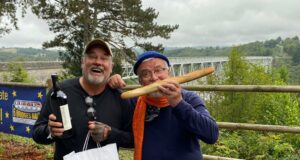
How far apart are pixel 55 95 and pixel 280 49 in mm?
137809

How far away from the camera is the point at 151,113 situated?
221 centimetres

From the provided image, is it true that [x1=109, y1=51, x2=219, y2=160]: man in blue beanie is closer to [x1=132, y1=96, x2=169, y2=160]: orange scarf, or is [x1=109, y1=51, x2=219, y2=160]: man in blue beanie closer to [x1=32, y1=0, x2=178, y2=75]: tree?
[x1=132, y1=96, x2=169, y2=160]: orange scarf

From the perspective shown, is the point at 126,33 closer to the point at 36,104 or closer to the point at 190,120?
the point at 36,104

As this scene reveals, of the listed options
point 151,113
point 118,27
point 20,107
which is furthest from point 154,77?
point 118,27

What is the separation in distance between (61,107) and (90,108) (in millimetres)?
218

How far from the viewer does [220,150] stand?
6.38 metres

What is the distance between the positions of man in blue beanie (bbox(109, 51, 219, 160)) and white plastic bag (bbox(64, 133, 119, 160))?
0.15 meters

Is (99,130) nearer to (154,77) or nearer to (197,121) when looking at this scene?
(154,77)

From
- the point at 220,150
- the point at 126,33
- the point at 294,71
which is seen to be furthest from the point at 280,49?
the point at 220,150

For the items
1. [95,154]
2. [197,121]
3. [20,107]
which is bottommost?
[20,107]

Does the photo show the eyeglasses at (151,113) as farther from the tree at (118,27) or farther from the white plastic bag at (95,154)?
the tree at (118,27)

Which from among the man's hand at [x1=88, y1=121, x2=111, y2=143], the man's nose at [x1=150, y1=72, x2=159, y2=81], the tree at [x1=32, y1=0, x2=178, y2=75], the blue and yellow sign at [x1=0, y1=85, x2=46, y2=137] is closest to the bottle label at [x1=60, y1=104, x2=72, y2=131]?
the man's hand at [x1=88, y1=121, x2=111, y2=143]

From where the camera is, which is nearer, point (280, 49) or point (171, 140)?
point (171, 140)

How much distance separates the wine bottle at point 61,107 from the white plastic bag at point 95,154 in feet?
0.38
